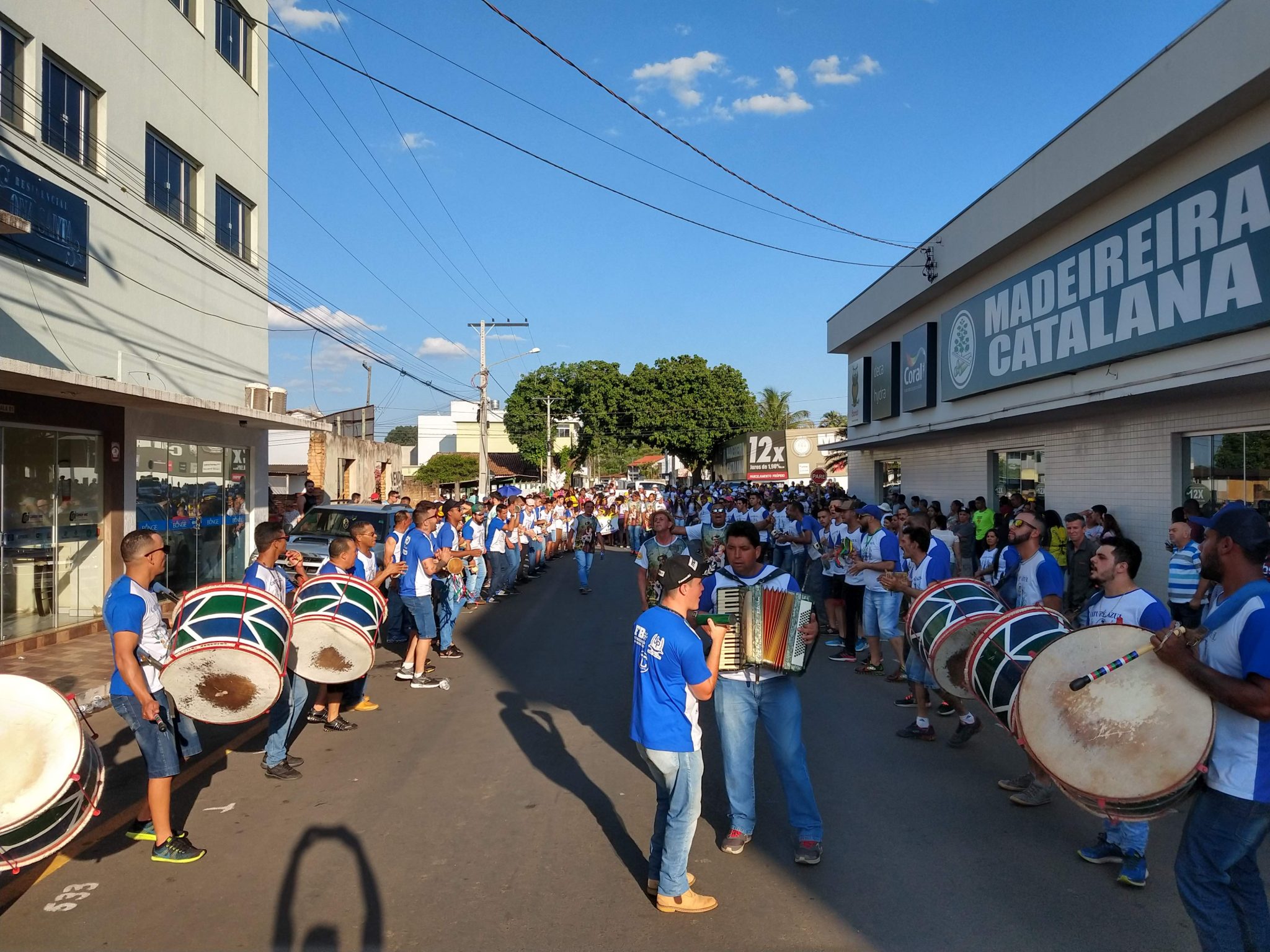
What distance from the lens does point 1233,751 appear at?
330cm

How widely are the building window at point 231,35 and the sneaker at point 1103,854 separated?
62.2ft

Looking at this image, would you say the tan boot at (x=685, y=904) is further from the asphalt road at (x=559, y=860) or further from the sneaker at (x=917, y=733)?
the sneaker at (x=917, y=733)

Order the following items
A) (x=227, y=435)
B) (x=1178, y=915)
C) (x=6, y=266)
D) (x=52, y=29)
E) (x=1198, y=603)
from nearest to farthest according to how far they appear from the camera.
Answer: (x=1178, y=915), (x=1198, y=603), (x=6, y=266), (x=52, y=29), (x=227, y=435)

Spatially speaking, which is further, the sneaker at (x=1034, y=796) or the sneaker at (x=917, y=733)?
the sneaker at (x=917, y=733)

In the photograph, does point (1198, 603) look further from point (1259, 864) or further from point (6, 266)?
point (6, 266)

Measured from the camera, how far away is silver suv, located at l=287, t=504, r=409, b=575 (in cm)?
1325

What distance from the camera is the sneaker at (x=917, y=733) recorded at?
7043 mm

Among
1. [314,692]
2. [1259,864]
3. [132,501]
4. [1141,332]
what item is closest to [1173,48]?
[1141,332]

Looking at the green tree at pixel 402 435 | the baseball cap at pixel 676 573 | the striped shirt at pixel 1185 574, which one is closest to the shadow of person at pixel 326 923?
A: the baseball cap at pixel 676 573

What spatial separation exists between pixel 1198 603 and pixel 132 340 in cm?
1471

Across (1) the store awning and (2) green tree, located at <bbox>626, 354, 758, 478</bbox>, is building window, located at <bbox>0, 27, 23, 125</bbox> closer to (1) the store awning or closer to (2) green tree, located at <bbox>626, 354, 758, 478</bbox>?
(1) the store awning

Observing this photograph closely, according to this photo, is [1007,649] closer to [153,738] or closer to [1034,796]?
[1034,796]

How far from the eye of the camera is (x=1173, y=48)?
11.2 m

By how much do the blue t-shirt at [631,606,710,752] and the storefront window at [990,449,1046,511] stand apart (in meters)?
14.2
